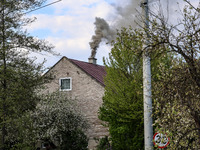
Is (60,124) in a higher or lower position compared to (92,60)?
lower

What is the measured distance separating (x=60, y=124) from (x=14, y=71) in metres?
8.03

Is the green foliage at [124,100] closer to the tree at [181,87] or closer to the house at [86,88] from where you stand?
the house at [86,88]

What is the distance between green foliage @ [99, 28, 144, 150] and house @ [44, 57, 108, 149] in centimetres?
591

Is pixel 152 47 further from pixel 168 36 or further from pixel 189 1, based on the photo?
pixel 189 1

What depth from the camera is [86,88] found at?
24875 millimetres

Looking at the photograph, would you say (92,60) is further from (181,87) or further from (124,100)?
(181,87)

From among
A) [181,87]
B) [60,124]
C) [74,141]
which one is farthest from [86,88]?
[181,87]

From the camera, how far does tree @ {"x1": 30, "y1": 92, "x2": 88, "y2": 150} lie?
20.8 metres

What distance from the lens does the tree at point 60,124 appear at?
818 inches

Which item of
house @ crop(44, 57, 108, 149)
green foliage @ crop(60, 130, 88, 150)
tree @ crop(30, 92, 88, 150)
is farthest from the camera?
house @ crop(44, 57, 108, 149)

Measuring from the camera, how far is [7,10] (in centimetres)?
1462

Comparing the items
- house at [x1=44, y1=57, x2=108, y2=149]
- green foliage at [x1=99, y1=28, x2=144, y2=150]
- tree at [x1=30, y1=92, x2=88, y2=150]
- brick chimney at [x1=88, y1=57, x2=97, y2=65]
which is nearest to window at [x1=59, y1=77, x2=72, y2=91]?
house at [x1=44, y1=57, x2=108, y2=149]

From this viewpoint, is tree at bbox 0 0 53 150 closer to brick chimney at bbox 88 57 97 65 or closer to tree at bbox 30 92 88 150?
tree at bbox 30 92 88 150

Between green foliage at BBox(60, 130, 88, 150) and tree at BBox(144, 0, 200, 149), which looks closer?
tree at BBox(144, 0, 200, 149)
